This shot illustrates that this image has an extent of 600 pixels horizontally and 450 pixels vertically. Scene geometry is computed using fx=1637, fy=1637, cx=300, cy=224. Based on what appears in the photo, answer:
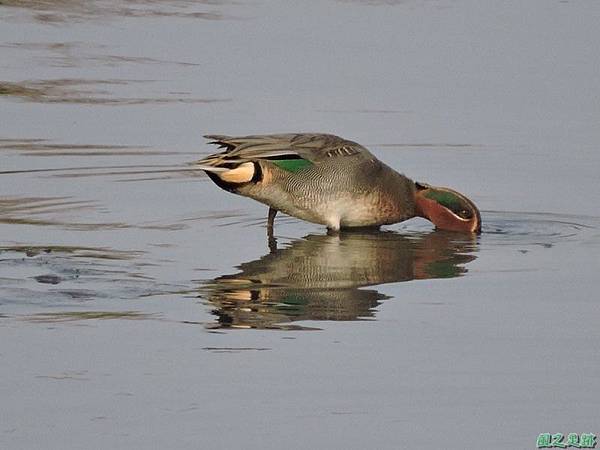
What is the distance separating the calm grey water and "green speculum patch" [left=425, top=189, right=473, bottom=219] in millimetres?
221

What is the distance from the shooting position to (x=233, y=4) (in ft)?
57.8

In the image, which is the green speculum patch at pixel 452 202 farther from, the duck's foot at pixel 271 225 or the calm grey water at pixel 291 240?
the duck's foot at pixel 271 225

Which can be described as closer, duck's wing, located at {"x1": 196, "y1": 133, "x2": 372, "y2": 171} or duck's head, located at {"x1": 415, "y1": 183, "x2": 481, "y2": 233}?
duck's wing, located at {"x1": 196, "y1": 133, "x2": 372, "y2": 171}

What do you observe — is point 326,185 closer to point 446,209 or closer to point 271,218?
point 271,218

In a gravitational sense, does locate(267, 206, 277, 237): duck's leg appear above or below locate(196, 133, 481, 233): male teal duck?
below

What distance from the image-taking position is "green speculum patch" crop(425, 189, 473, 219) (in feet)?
35.4

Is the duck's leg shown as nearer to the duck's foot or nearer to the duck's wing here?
the duck's foot

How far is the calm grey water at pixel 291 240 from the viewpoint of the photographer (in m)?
6.62

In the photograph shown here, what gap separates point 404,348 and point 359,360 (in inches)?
13.4

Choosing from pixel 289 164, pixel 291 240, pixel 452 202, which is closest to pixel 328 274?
Answer: pixel 291 240

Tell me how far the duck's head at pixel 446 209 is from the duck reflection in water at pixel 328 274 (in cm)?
8

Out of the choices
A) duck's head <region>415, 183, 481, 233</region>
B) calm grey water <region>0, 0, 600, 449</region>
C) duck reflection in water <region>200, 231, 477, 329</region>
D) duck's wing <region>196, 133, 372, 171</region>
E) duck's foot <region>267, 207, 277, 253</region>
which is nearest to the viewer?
calm grey water <region>0, 0, 600, 449</region>

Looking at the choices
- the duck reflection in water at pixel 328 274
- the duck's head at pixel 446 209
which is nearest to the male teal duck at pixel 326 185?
the duck's head at pixel 446 209

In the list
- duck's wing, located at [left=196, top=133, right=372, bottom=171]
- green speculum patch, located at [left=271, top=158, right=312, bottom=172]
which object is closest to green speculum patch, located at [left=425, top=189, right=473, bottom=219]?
duck's wing, located at [left=196, top=133, right=372, bottom=171]
